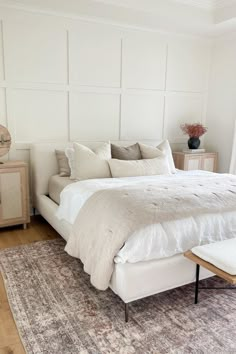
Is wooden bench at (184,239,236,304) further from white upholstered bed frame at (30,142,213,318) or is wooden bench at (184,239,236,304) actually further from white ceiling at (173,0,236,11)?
white ceiling at (173,0,236,11)

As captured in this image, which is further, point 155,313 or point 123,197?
point 123,197

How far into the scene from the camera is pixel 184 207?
7.50ft

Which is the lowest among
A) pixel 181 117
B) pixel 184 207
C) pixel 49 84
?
pixel 184 207

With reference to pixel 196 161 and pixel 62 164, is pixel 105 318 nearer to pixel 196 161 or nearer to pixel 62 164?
pixel 62 164

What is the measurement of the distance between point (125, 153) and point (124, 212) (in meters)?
1.74

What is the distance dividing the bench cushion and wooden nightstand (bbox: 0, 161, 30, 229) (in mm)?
2209

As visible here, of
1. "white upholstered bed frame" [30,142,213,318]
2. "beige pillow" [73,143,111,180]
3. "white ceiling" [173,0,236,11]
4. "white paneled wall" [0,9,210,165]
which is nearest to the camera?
"white upholstered bed frame" [30,142,213,318]

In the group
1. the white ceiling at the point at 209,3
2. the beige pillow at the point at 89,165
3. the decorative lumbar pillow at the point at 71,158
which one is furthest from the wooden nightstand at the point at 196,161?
the white ceiling at the point at 209,3

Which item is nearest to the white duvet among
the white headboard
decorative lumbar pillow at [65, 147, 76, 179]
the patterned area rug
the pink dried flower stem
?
the patterned area rug

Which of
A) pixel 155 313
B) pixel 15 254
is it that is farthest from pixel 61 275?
pixel 155 313

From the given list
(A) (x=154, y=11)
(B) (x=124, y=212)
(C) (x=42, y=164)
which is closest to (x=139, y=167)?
(C) (x=42, y=164)

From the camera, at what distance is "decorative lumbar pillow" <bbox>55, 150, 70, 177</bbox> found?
3781 mm

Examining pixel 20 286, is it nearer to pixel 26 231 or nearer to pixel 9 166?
pixel 26 231

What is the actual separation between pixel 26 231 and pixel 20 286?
4.02 ft
